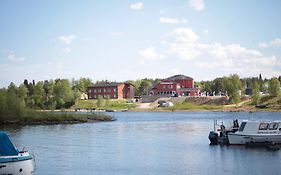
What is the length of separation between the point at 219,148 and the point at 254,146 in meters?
5.00

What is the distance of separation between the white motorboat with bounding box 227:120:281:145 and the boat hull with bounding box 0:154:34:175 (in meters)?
34.6

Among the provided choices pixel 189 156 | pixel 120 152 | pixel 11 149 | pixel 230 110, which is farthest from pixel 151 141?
pixel 230 110

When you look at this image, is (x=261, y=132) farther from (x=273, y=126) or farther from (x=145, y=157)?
(x=145, y=157)

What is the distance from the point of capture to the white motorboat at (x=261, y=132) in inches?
2660

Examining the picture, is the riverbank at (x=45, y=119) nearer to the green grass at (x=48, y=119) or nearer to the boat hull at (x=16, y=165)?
the green grass at (x=48, y=119)

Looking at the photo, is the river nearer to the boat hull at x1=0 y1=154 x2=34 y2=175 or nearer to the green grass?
the boat hull at x1=0 y1=154 x2=34 y2=175

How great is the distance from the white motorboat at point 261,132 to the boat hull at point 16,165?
1361 inches

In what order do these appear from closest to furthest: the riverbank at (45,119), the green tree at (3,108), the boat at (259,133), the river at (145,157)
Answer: the river at (145,157) → the boat at (259,133) → the green tree at (3,108) → the riverbank at (45,119)

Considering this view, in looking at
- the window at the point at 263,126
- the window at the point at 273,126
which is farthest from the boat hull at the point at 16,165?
the window at the point at 273,126

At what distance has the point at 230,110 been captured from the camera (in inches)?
7653

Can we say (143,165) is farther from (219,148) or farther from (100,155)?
(219,148)

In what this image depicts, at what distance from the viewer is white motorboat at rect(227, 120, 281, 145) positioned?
67562 millimetres

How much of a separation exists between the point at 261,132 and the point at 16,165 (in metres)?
37.3

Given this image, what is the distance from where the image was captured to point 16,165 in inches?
1688
